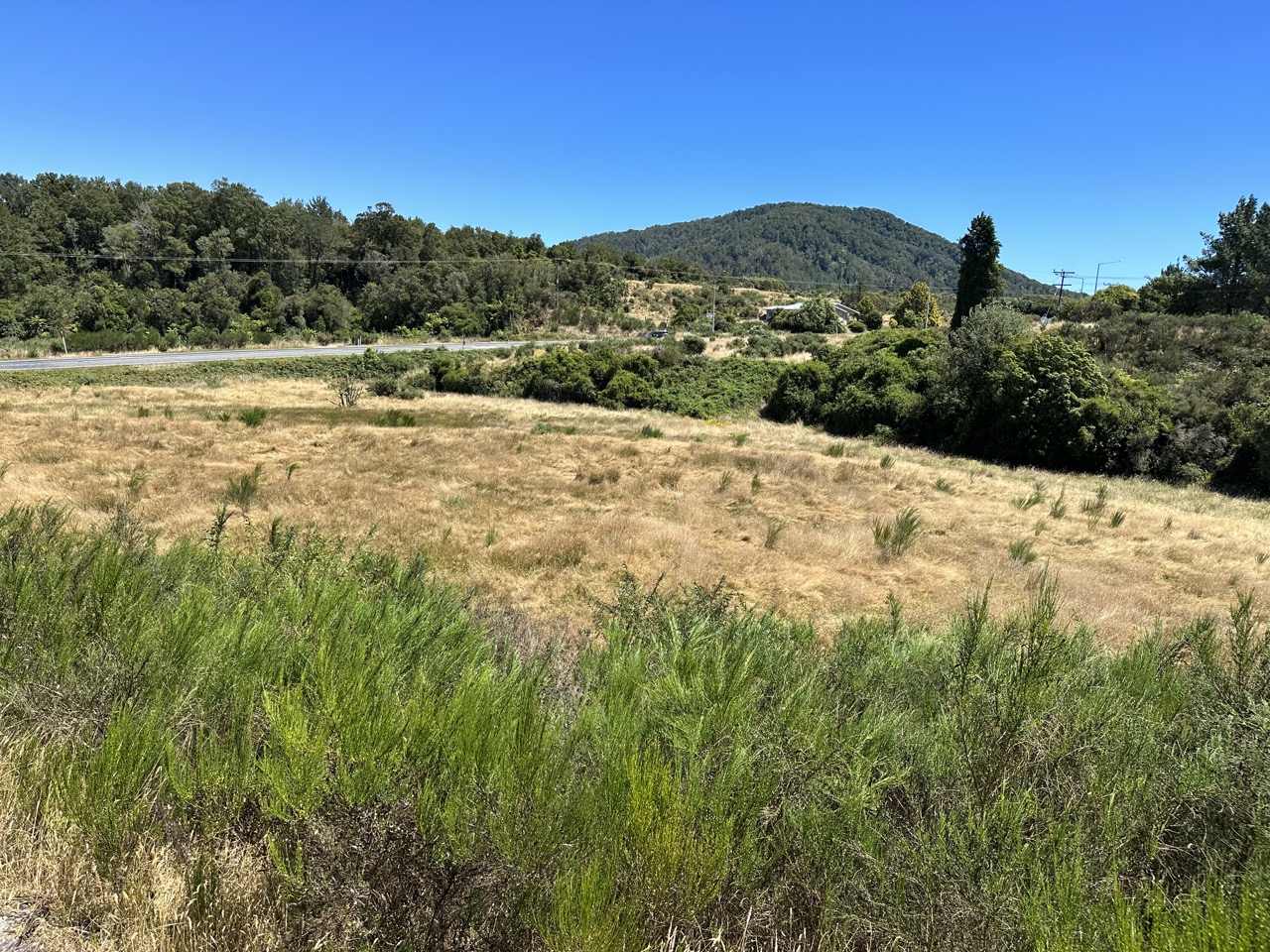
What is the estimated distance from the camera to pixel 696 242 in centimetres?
19075

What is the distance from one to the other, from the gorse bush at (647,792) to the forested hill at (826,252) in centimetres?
15813

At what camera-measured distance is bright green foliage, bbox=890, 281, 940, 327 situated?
53188mm

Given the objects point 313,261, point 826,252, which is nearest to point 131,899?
point 313,261

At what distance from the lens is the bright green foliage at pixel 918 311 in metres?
53.2

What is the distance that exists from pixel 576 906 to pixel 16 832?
1.92 metres

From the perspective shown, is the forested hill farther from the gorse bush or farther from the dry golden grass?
the gorse bush

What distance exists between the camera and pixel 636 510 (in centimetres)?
1205

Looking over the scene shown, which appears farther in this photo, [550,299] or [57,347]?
[550,299]

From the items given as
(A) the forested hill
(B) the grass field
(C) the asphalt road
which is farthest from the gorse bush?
(A) the forested hill

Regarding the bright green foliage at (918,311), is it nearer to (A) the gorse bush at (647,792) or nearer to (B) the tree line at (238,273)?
(B) the tree line at (238,273)

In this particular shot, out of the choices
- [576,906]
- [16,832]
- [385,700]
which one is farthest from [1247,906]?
[16,832]

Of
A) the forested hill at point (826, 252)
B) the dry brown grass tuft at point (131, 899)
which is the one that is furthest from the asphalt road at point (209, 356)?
the forested hill at point (826, 252)

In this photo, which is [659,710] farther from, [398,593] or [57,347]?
[57,347]

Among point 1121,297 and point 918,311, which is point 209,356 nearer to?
point 918,311
